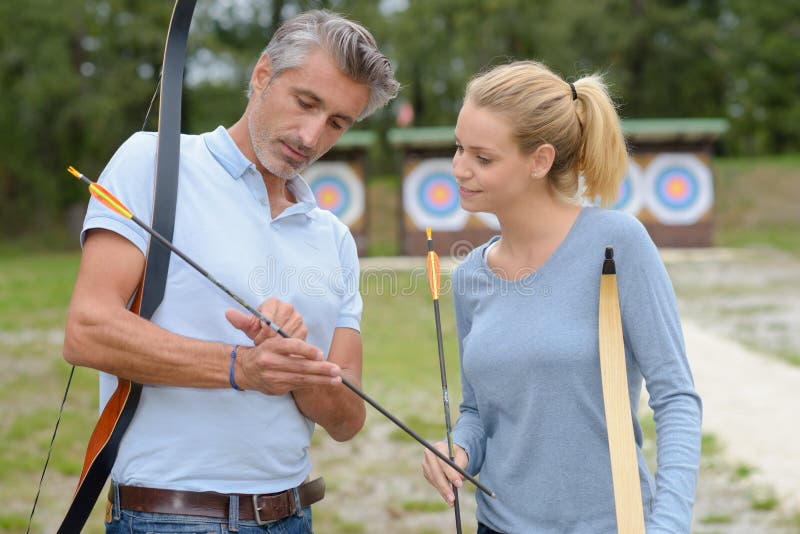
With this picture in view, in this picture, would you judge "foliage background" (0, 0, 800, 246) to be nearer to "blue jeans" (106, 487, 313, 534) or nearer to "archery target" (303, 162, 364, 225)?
"archery target" (303, 162, 364, 225)

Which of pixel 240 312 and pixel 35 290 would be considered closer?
pixel 240 312

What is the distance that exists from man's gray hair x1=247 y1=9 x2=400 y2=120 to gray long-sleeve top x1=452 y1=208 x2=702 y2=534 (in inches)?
16.5

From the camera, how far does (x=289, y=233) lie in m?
1.46

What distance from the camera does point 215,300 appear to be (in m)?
1.34

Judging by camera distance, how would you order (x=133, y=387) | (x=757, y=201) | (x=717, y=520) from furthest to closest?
(x=757, y=201) → (x=717, y=520) → (x=133, y=387)

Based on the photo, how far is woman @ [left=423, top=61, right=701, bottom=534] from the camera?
1.28m

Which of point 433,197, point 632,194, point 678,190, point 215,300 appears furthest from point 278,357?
point 678,190

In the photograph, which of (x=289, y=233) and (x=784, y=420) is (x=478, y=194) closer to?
(x=289, y=233)

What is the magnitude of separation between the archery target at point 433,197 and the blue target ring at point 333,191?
879mm

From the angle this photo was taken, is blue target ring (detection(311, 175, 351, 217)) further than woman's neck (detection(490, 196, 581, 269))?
Yes

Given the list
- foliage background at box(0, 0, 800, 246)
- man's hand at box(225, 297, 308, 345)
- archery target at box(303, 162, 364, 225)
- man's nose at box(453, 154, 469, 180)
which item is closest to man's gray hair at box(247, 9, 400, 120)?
man's nose at box(453, 154, 469, 180)

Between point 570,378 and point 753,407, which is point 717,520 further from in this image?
point 570,378

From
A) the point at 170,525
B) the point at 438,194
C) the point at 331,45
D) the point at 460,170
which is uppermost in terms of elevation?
the point at 438,194

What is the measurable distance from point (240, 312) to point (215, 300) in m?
0.16
